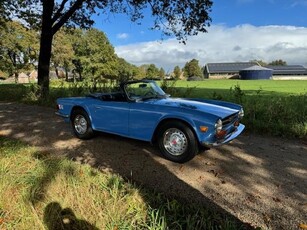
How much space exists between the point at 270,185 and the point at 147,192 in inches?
70.3

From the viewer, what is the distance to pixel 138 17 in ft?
50.6

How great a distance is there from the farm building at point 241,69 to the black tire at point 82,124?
8098 cm

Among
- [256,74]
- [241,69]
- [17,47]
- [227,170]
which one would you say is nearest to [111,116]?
[227,170]

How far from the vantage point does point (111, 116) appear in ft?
19.2

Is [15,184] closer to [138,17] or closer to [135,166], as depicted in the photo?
[135,166]

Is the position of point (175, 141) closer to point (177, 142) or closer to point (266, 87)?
point (177, 142)

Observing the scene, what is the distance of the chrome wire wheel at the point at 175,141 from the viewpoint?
4899mm

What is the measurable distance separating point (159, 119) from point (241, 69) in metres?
95.6

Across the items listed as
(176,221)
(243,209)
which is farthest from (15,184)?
(243,209)

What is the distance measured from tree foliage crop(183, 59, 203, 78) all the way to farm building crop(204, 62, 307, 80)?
938 centimetres

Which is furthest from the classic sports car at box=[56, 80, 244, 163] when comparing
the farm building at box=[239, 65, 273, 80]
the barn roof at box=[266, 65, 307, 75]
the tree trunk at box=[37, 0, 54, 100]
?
the barn roof at box=[266, 65, 307, 75]

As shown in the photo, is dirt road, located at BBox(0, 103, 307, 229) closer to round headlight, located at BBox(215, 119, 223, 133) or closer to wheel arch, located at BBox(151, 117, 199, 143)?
wheel arch, located at BBox(151, 117, 199, 143)

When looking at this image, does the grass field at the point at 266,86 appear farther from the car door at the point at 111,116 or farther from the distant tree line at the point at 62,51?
the car door at the point at 111,116

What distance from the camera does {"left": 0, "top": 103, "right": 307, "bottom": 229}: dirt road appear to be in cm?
371
